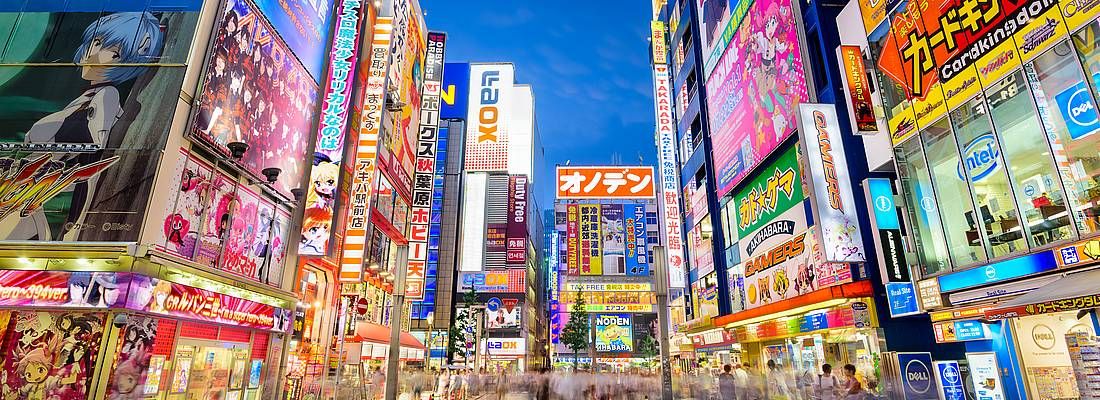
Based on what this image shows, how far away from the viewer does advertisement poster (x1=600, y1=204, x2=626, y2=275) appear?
65.1 meters

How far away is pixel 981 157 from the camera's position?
33.3 feet

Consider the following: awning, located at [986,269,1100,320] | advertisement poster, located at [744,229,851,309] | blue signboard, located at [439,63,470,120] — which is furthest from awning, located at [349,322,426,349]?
blue signboard, located at [439,63,470,120]

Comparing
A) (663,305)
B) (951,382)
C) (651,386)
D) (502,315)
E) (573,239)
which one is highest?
(573,239)

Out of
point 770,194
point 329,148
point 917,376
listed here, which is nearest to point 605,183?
point 770,194

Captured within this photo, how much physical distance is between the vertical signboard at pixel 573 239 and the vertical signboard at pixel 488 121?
3540 centimetres

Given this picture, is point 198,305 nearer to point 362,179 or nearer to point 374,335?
point 362,179

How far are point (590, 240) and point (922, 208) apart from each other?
53.0m

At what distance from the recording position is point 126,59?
9680mm

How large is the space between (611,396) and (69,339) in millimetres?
11385

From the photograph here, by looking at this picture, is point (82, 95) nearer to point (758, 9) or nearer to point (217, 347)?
point (217, 347)

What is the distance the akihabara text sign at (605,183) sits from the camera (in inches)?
860

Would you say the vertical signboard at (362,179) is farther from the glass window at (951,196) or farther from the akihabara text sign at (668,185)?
the glass window at (951,196)

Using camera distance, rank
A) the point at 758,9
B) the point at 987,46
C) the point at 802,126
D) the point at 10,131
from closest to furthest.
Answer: the point at 10,131 → the point at 987,46 → the point at 802,126 → the point at 758,9

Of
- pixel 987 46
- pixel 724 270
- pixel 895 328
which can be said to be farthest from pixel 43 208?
pixel 724 270
